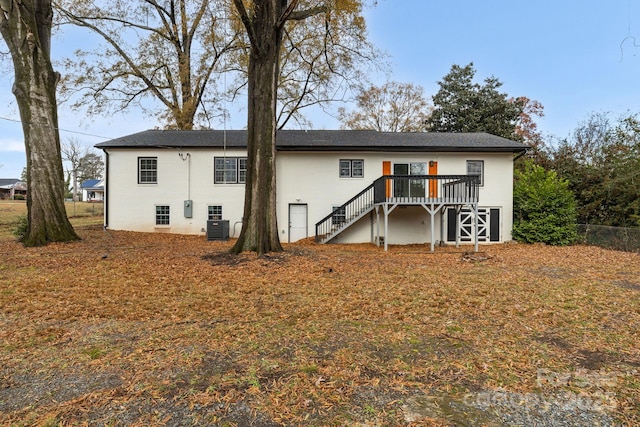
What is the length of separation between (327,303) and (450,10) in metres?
12.0

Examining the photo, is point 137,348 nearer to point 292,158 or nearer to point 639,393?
point 639,393

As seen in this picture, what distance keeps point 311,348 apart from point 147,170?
1552 centimetres

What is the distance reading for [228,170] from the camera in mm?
16391

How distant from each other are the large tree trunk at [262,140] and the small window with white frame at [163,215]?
7897mm

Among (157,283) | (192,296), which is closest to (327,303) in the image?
(192,296)

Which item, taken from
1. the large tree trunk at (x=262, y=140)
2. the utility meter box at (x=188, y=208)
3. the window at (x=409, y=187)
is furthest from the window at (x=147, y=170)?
the window at (x=409, y=187)

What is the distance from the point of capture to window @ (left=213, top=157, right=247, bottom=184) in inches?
643

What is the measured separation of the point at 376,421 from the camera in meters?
2.47

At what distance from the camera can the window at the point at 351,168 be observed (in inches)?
632

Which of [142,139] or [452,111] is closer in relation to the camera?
[142,139]

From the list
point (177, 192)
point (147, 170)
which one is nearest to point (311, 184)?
point (177, 192)

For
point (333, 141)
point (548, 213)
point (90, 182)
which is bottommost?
point (548, 213)

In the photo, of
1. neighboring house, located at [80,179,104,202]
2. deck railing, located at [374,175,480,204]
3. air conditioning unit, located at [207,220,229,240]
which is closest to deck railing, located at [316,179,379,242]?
deck railing, located at [374,175,480,204]

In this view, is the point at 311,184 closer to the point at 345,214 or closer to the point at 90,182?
the point at 345,214
